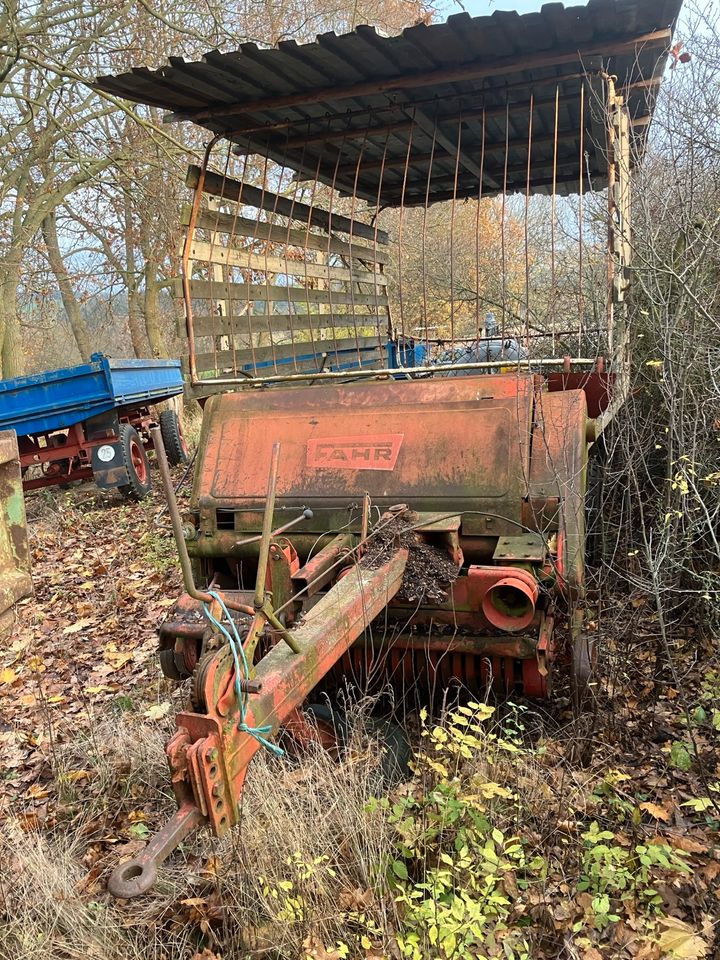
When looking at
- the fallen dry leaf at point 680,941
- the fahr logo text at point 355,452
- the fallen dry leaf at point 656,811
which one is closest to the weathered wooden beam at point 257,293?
the fahr logo text at point 355,452

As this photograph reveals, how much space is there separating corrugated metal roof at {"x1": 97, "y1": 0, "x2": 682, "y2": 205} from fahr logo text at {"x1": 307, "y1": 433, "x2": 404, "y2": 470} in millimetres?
1564

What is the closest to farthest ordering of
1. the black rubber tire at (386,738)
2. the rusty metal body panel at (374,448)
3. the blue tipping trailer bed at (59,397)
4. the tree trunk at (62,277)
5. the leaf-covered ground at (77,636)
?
the black rubber tire at (386,738) < the rusty metal body panel at (374,448) < the leaf-covered ground at (77,636) < the blue tipping trailer bed at (59,397) < the tree trunk at (62,277)

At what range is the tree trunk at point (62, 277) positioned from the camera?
1519 cm

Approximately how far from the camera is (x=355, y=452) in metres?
3.67

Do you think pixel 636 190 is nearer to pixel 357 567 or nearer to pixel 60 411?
pixel 357 567

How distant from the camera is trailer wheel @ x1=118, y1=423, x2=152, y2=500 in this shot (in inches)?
343

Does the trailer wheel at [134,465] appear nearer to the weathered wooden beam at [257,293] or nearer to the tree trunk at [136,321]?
the weathered wooden beam at [257,293]

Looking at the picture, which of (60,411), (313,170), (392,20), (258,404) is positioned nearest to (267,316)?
(258,404)

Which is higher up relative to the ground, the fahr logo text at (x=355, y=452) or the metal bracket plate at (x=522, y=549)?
the fahr logo text at (x=355, y=452)

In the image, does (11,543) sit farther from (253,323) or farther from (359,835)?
(253,323)

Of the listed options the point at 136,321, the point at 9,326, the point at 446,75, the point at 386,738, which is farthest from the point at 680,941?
the point at 136,321

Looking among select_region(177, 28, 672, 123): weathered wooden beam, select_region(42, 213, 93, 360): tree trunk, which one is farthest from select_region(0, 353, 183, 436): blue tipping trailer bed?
select_region(42, 213, 93, 360): tree trunk

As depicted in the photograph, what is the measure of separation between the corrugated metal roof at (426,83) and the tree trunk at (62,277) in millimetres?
11393

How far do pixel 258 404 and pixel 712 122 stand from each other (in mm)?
3541
